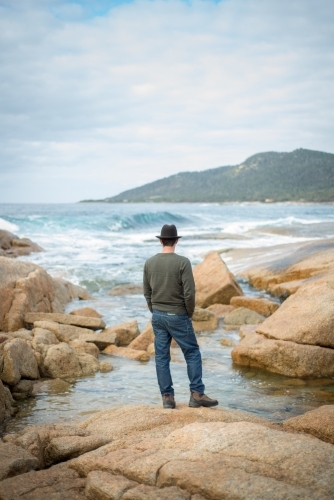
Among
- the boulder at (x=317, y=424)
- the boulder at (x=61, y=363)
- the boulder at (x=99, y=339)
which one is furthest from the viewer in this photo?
the boulder at (x=99, y=339)

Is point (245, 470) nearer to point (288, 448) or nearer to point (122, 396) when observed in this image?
point (288, 448)

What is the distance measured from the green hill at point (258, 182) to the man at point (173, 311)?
12696cm

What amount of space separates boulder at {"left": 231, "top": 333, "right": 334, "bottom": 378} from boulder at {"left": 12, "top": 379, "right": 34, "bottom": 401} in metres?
3.83

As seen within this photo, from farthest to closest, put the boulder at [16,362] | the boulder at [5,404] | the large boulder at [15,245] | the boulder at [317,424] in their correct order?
the large boulder at [15,245] → the boulder at [16,362] → the boulder at [5,404] → the boulder at [317,424]

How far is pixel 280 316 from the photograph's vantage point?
31.8ft

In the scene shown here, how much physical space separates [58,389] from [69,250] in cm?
2372

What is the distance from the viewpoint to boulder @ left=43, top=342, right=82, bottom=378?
8570 mm

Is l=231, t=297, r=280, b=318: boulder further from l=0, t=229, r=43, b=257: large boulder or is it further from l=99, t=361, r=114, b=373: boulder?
l=0, t=229, r=43, b=257: large boulder

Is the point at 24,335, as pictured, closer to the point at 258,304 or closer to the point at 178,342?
the point at 178,342

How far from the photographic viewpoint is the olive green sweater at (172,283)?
6336 millimetres

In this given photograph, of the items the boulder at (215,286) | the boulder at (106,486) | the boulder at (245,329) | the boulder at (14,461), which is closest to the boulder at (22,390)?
the boulder at (14,461)

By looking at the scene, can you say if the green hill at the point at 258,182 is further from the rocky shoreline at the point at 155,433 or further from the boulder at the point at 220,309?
the rocky shoreline at the point at 155,433

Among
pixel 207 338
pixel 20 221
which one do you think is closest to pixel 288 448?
pixel 207 338

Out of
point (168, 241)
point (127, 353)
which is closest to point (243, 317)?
point (127, 353)
